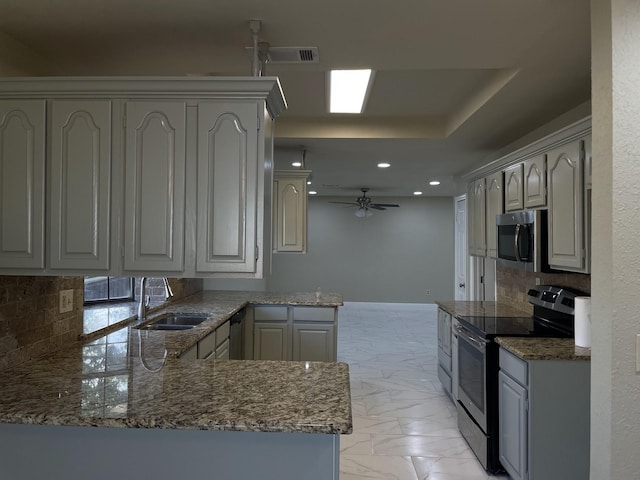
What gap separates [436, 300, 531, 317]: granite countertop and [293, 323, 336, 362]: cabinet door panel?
3.60 feet

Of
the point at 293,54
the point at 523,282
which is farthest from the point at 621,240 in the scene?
the point at 523,282

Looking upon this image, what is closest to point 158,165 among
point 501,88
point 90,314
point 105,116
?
point 105,116

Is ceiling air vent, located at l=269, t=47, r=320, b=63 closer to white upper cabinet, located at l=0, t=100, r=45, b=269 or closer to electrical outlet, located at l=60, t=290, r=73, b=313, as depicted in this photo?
white upper cabinet, located at l=0, t=100, r=45, b=269

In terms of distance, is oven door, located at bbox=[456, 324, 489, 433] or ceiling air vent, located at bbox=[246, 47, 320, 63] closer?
ceiling air vent, located at bbox=[246, 47, 320, 63]

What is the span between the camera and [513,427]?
2.57 metres

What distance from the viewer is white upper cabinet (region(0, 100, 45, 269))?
6.55 feet

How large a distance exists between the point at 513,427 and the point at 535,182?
1.63 metres

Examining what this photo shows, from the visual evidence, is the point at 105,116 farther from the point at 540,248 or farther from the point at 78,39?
the point at 540,248

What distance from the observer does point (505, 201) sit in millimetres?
3646

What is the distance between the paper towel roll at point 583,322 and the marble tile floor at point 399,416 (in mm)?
1011

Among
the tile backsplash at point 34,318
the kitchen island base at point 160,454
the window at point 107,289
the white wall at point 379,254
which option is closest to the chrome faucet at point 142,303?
the window at point 107,289

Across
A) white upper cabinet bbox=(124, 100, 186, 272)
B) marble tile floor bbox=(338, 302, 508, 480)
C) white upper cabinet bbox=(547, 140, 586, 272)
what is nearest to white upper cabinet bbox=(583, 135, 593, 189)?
white upper cabinet bbox=(547, 140, 586, 272)

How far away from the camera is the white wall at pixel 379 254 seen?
9.70m

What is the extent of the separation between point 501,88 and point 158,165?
214 centimetres
